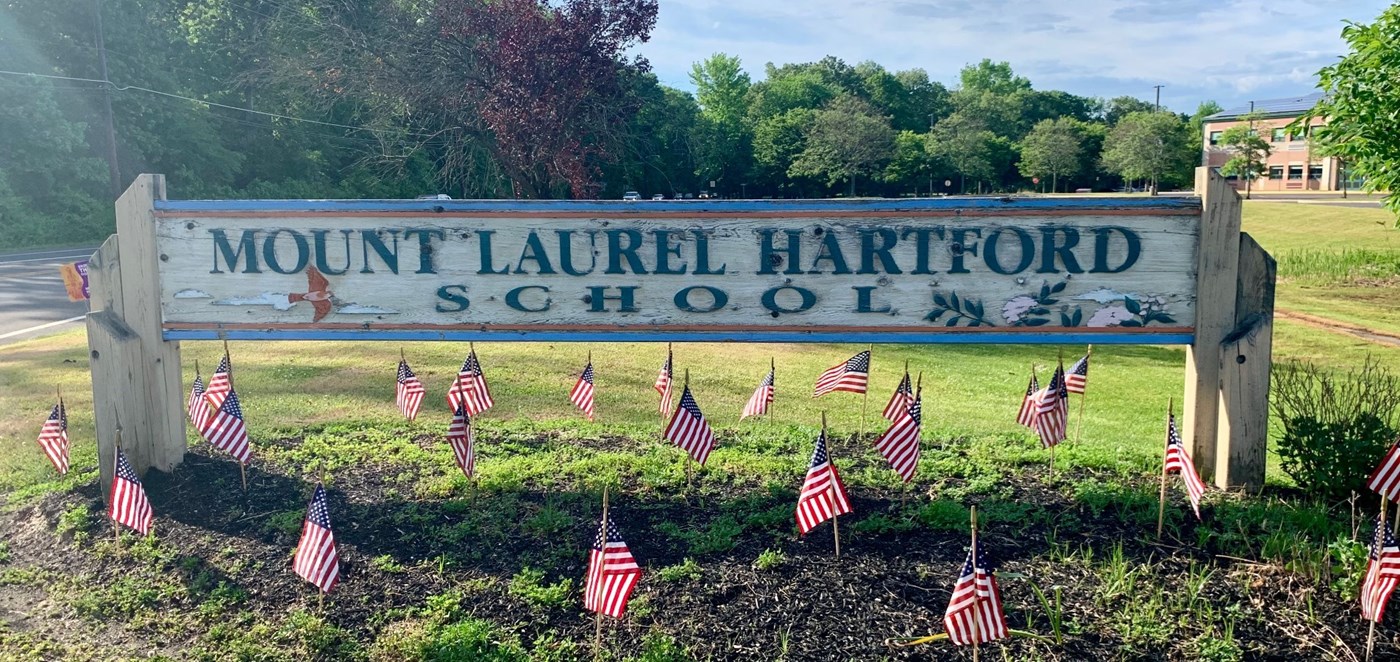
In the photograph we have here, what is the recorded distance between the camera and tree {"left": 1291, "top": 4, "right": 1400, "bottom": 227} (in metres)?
9.35

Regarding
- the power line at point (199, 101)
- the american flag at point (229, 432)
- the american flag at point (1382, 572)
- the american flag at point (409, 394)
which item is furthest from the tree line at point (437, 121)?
the american flag at point (1382, 572)

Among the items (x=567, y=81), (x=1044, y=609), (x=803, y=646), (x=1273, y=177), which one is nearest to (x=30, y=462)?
(x=803, y=646)

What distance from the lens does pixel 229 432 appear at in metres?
4.95

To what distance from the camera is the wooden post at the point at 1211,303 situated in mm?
4715

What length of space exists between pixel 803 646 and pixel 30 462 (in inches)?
202

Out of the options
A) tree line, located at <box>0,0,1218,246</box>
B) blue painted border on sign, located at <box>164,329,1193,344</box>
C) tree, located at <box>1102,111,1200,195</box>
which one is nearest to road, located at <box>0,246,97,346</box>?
tree line, located at <box>0,0,1218,246</box>

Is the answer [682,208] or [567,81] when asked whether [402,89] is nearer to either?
[567,81]

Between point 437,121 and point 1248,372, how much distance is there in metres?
16.4

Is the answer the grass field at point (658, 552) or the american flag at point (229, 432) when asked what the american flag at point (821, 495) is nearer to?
the grass field at point (658, 552)

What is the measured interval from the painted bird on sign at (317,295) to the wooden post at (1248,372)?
443 cm

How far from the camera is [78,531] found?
4754 millimetres

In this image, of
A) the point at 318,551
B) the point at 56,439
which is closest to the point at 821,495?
the point at 318,551

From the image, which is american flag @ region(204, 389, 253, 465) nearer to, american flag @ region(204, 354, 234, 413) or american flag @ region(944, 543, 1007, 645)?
american flag @ region(204, 354, 234, 413)

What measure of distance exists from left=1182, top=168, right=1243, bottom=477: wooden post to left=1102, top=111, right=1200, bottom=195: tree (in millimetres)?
57134
